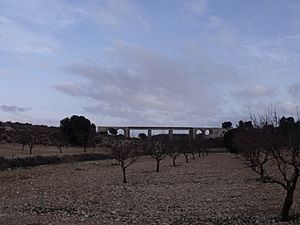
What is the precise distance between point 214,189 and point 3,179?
2317 centimetres

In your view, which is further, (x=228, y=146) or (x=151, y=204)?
(x=228, y=146)

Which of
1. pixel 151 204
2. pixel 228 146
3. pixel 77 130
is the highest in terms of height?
pixel 77 130

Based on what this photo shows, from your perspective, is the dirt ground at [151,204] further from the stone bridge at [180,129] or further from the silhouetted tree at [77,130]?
the stone bridge at [180,129]

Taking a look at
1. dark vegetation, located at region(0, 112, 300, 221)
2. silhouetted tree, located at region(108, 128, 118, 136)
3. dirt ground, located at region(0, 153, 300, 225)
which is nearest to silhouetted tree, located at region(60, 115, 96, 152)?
dark vegetation, located at region(0, 112, 300, 221)

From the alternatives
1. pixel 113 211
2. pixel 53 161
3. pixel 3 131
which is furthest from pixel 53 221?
pixel 3 131

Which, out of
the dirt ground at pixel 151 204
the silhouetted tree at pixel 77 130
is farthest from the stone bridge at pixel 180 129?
the dirt ground at pixel 151 204

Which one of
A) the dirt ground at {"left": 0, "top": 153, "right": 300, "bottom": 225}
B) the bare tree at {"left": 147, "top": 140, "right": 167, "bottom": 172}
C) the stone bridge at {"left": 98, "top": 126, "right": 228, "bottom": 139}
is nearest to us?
the dirt ground at {"left": 0, "top": 153, "right": 300, "bottom": 225}

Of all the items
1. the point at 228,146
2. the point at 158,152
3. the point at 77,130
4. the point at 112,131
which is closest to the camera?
the point at 158,152

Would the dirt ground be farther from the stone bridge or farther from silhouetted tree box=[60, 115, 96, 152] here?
the stone bridge

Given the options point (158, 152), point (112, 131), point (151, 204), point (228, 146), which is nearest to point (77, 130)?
point (228, 146)

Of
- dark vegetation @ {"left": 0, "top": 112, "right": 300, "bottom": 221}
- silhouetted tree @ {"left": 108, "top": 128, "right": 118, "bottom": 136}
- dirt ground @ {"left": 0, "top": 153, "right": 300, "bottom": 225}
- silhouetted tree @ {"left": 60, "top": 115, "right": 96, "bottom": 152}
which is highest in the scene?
silhouetted tree @ {"left": 108, "top": 128, "right": 118, "bottom": 136}

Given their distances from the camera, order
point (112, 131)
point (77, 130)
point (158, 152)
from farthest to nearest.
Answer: point (112, 131)
point (77, 130)
point (158, 152)

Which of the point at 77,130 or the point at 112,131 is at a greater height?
the point at 112,131

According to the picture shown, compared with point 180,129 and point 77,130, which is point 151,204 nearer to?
point 77,130
